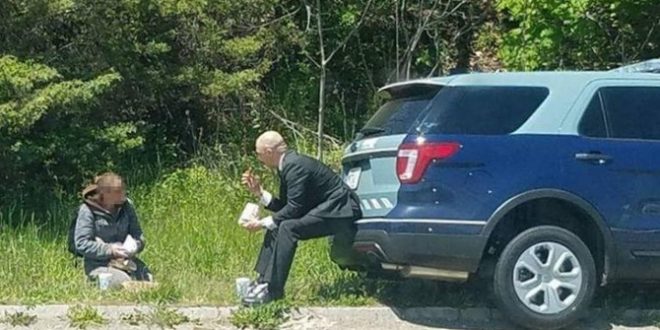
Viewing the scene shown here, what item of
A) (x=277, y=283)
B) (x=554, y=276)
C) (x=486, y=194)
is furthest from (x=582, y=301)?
(x=277, y=283)

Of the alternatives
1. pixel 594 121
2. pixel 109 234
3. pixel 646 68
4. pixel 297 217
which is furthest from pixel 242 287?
pixel 646 68

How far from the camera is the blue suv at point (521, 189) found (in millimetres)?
8375

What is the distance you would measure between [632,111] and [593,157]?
0.57 meters

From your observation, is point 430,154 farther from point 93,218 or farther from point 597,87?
point 93,218

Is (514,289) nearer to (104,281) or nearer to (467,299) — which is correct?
(467,299)

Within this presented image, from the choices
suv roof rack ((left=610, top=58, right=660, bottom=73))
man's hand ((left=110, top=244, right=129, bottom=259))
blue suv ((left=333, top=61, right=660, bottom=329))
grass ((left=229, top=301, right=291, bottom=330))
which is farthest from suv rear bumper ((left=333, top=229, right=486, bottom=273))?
man's hand ((left=110, top=244, right=129, bottom=259))

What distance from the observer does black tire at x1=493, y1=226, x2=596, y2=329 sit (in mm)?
8469

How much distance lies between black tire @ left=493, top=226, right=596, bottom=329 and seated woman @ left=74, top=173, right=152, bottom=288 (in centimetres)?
293

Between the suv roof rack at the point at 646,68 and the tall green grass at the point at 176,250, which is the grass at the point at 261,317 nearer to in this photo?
the tall green grass at the point at 176,250

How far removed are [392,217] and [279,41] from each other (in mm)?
6428

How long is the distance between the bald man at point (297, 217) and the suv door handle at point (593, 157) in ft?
5.37

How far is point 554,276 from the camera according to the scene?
8.53m

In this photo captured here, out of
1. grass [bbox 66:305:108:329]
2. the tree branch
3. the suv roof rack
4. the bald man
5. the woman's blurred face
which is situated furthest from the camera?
the tree branch

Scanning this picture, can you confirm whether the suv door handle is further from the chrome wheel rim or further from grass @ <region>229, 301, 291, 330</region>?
grass @ <region>229, 301, 291, 330</region>
